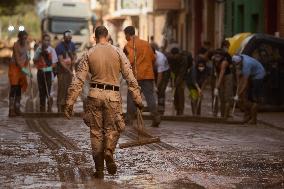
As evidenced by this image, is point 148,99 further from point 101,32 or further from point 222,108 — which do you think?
point 101,32

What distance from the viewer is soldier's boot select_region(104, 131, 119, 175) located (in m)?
11.4

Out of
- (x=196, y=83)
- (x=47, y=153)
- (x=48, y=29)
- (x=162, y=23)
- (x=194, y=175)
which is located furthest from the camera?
(x=162, y=23)

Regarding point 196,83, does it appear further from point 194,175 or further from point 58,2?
point 58,2

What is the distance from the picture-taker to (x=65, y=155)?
13.7m

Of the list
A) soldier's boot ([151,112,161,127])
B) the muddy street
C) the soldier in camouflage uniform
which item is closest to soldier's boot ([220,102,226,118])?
the muddy street

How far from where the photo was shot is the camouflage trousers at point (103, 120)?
37.8 ft

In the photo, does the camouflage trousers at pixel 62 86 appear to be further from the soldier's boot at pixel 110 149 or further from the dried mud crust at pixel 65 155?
the soldier's boot at pixel 110 149

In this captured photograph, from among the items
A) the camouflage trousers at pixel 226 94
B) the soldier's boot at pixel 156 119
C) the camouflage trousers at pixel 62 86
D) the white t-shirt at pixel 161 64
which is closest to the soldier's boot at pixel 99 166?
the soldier's boot at pixel 156 119

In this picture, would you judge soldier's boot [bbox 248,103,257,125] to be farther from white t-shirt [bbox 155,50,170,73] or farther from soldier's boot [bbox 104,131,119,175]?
soldier's boot [bbox 104,131,119,175]

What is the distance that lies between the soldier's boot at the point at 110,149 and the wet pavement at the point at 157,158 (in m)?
0.13

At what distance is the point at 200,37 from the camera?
47.6 meters

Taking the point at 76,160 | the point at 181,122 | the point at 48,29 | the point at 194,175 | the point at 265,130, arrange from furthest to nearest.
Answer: the point at 48,29 → the point at 181,122 → the point at 265,130 → the point at 76,160 → the point at 194,175

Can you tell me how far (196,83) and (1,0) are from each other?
53.7m

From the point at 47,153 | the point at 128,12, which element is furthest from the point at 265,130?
the point at 128,12
